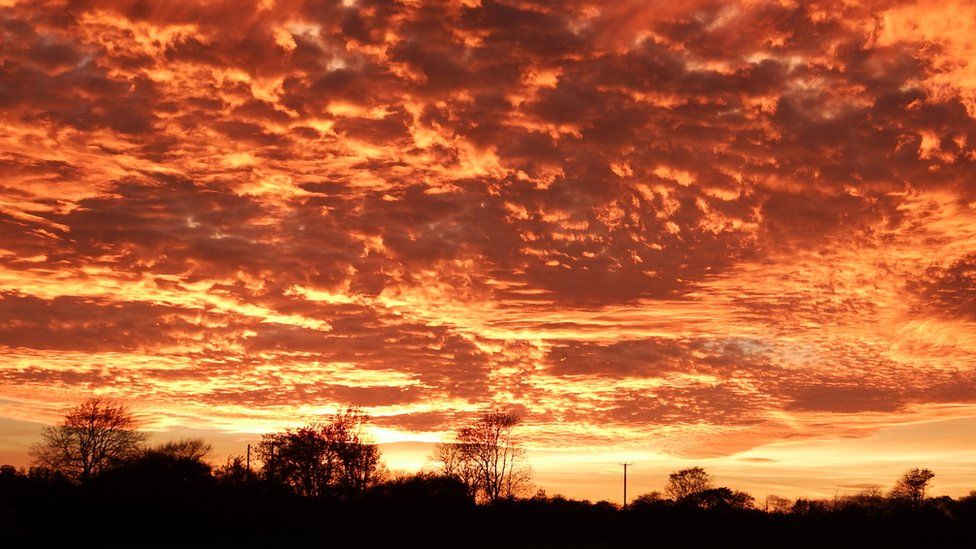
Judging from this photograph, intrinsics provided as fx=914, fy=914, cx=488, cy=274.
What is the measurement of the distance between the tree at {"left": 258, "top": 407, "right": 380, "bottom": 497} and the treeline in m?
0.15

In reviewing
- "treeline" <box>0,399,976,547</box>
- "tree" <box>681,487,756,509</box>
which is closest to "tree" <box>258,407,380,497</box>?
"treeline" <box>0,399,976,547</box>

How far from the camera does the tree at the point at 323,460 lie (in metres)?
99.5

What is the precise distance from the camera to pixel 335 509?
88.4 m

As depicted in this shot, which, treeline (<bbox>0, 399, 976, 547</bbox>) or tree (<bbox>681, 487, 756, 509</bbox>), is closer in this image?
treeline (<bbox>0, 399, 976, 547</bbox>)

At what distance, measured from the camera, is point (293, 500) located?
8900 centimetres

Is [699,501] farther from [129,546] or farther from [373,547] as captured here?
[129,546]

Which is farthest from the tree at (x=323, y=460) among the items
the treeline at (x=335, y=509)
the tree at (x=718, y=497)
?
the tree at (x=718, y=497)

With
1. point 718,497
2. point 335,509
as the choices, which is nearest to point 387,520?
point 335,509

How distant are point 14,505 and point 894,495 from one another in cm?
12528

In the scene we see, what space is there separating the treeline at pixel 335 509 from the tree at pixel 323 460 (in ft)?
0.50

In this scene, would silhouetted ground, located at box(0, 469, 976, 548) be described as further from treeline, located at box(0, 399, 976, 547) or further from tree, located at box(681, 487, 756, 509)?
tree, located at box(681, 487, 756, 509)

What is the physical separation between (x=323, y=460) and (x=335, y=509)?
616 inches

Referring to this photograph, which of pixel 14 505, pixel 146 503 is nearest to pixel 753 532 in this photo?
pixel 146 503

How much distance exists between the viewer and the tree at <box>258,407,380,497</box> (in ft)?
326
